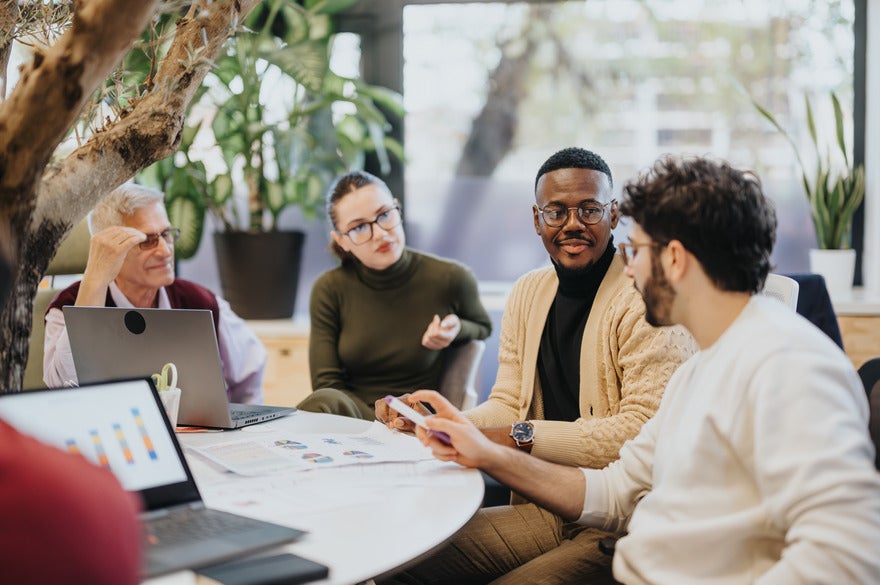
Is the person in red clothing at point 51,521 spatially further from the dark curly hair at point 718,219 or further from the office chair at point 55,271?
the office chair at point 55,271

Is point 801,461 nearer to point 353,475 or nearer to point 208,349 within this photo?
point 353,475

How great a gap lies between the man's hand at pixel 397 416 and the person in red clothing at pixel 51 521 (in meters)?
1.15

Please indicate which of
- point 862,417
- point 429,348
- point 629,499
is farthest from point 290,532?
point 429,348

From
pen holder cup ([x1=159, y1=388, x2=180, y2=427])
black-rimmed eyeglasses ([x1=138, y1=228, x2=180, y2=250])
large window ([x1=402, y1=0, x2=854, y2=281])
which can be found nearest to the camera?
pen holder cup ([x1=159, y1=388, x2=180, y2=427])

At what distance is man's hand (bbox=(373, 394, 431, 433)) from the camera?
197cm

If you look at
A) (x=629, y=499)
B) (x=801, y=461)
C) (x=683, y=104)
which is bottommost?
(x=629, y=499)

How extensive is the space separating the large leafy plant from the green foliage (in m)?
1.77

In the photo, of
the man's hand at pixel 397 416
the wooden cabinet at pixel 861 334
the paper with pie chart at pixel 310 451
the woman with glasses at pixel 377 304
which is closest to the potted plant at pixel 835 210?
the wooden cabinet at pixel 861 334

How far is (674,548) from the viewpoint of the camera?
133 centimetres

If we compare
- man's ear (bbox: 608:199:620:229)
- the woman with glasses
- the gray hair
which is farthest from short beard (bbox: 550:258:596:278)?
the gray hair

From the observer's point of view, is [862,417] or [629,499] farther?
[629,499]

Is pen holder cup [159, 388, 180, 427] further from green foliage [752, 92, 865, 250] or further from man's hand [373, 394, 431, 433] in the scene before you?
green foliage [752, 92, 865, 250]

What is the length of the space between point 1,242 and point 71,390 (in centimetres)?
60

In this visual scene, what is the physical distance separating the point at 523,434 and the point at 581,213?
0.55m
